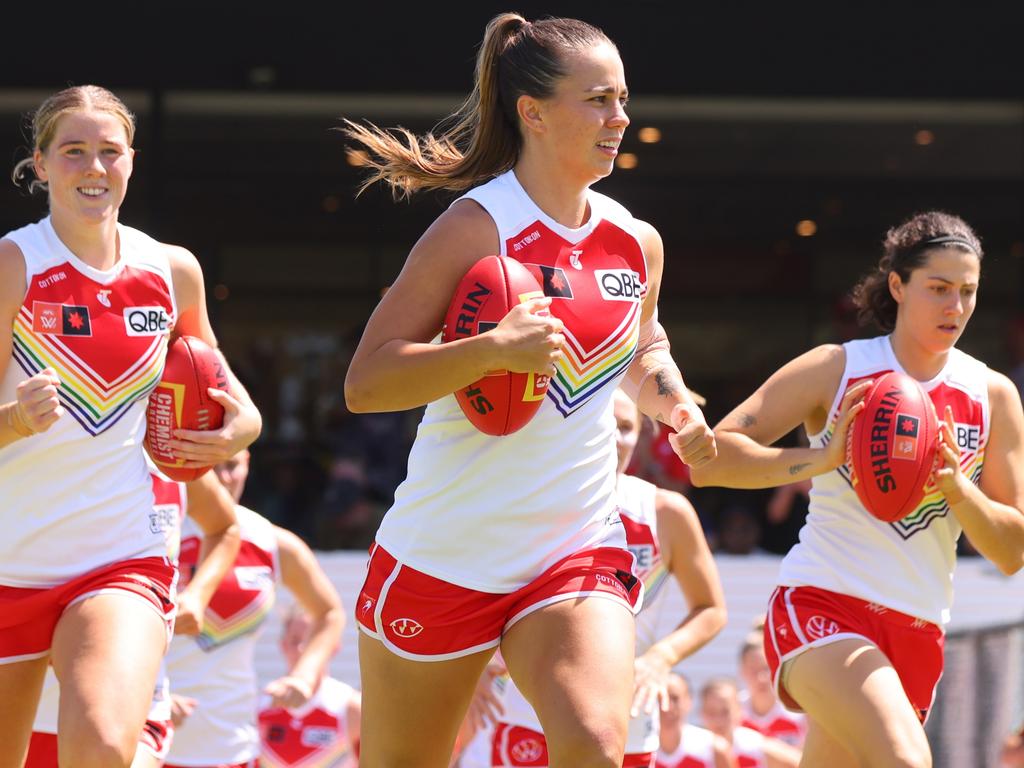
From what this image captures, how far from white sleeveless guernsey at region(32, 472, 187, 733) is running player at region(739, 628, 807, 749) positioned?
141 inches

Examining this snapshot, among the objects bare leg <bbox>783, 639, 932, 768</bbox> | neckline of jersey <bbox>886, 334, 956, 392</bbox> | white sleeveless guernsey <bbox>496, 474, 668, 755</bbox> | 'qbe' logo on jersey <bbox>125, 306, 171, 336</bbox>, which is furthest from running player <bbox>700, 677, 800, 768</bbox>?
'qbe' logo on jersey <bbox>125, 306, 171, 336</bbox>

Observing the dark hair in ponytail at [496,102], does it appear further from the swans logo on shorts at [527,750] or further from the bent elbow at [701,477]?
the swans logo on shorts at [527,750]

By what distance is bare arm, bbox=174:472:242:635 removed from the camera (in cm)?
507

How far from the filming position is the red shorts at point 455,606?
140 inches

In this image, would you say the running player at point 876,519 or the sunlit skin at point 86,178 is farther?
the running player at point 876,519

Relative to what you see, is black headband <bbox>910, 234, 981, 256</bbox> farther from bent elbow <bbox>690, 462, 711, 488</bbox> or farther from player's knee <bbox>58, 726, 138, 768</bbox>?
player's knee <bbox>58, 726, 138, 768</bbox>

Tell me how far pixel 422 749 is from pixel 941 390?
209 cm

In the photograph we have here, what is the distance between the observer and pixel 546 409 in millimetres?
3635

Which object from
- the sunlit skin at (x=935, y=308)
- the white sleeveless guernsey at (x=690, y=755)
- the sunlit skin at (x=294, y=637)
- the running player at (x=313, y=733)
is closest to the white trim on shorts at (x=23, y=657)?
the sunlit skin at (x=935, y=308)

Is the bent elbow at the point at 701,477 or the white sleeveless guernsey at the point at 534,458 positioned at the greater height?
the white sleeveless guernsey at the point at 534,458

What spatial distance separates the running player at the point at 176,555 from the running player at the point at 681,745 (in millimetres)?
2256

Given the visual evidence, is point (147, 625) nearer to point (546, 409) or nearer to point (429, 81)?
point (546, 409)

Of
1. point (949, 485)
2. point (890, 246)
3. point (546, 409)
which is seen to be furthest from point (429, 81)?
point (546, 409)

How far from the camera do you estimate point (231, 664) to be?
5875 mm
